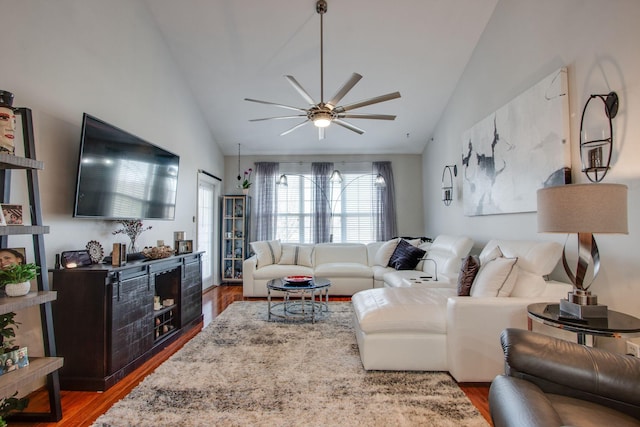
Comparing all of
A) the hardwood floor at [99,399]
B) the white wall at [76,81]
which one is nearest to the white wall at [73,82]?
the white wall at [76,81]

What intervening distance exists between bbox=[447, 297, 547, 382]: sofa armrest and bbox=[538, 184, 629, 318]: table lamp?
425mm

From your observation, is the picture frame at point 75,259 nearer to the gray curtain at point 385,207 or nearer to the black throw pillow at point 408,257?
the black throw pillow at point 408,257

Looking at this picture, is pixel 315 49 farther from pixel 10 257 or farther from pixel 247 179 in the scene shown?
pixel 10 257

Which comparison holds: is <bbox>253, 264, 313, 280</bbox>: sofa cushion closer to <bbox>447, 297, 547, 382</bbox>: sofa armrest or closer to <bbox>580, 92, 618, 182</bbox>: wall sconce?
<bbox>447, 297, 547, 382</bbox>: sofa armrest

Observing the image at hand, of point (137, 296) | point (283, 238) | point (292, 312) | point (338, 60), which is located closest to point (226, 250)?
point (283, 238)

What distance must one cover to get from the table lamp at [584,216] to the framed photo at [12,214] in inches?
122

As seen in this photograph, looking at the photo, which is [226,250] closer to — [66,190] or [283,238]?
[283,238]

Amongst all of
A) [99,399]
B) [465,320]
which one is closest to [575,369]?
[465,320]

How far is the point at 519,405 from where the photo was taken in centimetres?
122

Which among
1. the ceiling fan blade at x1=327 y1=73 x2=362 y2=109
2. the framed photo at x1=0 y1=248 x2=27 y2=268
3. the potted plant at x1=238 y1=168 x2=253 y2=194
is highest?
the ceiling fan blade at x1=327 y1=73 x2=362 y2=109

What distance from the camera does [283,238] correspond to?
669 centimetres

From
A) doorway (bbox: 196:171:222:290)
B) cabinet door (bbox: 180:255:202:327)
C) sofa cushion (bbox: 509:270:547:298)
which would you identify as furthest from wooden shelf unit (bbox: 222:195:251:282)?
sofa cushion (bbox: 509:270:547:298)

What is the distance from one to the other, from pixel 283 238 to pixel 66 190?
14.2 feet

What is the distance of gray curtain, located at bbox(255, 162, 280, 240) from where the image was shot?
260 inches
